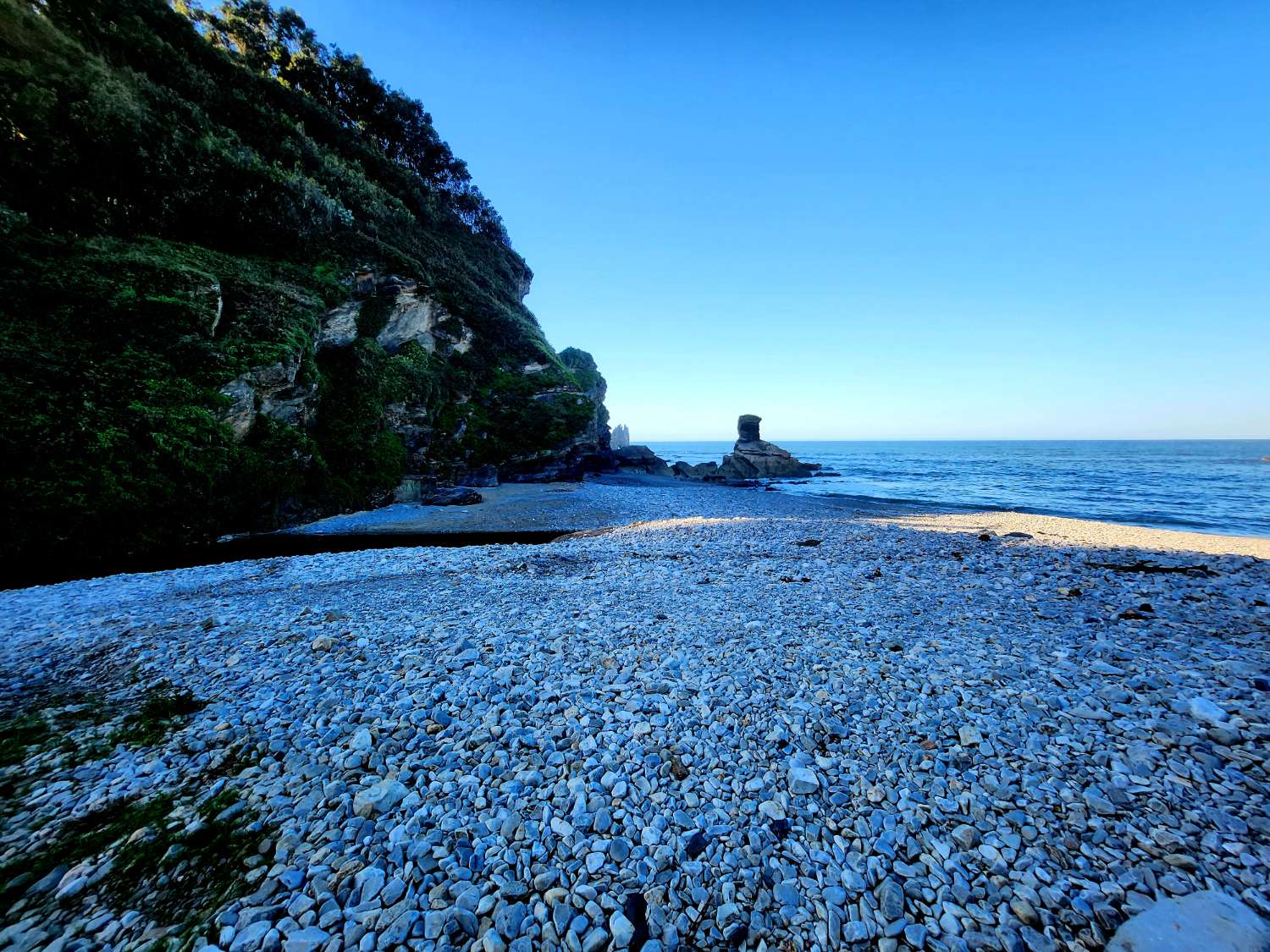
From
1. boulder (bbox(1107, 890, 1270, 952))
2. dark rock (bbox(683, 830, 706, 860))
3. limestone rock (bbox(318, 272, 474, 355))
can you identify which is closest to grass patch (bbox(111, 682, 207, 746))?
dark rock (bbox(683, 830, 706, 860))

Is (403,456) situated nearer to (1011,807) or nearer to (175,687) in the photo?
(175,687)

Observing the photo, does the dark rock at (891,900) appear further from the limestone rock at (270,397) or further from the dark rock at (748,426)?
the dark rock at (748,426)

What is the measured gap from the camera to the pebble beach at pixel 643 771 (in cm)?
339

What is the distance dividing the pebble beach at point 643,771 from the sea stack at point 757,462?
47.8m

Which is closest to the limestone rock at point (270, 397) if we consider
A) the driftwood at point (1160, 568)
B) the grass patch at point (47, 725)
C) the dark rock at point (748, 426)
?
the grass patch at point (47, 725)

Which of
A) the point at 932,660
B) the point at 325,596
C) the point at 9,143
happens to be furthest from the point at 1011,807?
the point at 9,143

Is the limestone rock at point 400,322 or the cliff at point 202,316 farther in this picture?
the limestone rock at point 400,322

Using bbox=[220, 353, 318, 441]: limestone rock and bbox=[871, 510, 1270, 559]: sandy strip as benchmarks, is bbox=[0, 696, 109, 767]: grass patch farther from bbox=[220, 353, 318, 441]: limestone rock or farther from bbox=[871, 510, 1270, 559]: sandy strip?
bbox=[871, 510, 1270, 559]: sandy strip

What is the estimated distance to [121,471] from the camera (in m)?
15.2

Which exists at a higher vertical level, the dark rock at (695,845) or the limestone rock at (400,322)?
the limestone rock at (400,322)

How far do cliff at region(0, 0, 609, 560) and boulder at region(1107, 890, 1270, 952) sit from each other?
2399 centimetres

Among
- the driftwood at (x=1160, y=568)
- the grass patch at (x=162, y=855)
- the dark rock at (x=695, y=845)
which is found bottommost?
the dark rock at (x=695, y=845)

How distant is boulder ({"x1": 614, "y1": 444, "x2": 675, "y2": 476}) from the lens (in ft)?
163

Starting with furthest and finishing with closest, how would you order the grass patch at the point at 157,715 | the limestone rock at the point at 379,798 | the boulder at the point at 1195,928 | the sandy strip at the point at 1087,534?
the sandy strip at the point at 1087,534 → the grass patch at the point at 157,715 → the limestone rock at the point at 379,798 → the boulder at the point at 1195,928
